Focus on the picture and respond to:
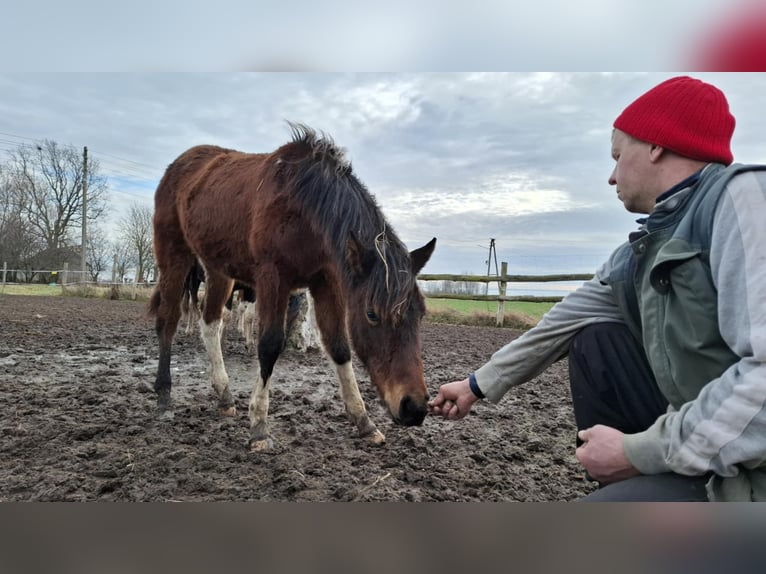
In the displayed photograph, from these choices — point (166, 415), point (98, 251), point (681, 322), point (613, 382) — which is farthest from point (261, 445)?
point (681, 322)

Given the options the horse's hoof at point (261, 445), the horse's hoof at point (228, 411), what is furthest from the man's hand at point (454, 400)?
the horse's hoof at point (228, 411)

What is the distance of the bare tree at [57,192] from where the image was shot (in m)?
2.06

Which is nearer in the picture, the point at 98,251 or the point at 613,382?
the point at 613,382

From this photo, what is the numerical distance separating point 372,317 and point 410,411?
1.27 feet

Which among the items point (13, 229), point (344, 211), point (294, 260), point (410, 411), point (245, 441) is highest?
point (344, 211)

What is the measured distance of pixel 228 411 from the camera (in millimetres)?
2617

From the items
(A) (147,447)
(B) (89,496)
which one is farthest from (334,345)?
(B) (89,496)

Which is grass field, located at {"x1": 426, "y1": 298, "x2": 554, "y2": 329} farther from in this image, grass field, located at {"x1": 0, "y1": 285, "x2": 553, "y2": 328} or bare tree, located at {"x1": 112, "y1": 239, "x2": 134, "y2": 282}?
bare tree, located at {"x1": 112, "y1": 239, "x2": 134, "y2": 282}

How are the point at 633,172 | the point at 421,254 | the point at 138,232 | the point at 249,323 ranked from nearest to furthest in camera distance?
the point at 633,172 < the point at 421,254 < the point at 138,232 < the point at 249,323

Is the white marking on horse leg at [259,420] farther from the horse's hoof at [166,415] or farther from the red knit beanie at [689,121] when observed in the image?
the red knit beanie at [689,121]

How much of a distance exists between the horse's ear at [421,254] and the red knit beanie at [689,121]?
3.23ft

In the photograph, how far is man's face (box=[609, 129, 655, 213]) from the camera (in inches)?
35.9

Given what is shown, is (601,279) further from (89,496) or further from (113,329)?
(113,329)

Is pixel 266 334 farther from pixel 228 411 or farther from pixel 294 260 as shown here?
pixel 228 411
